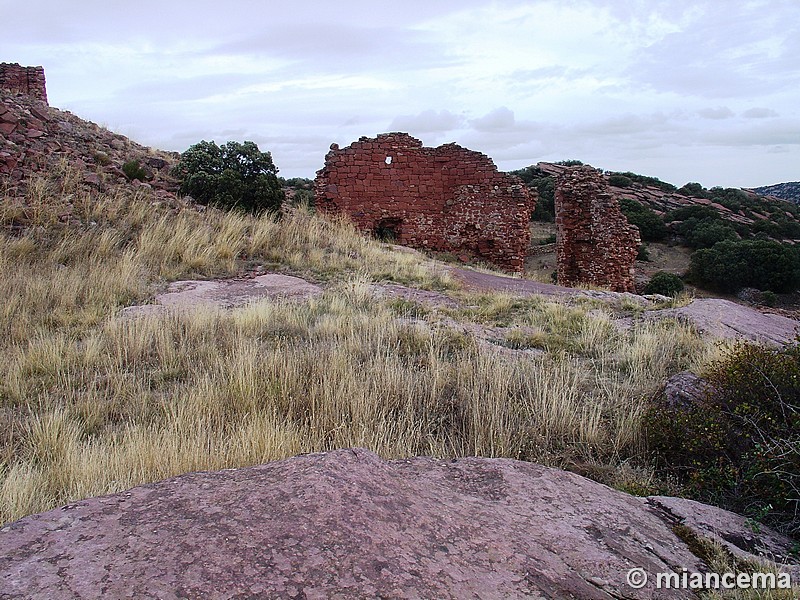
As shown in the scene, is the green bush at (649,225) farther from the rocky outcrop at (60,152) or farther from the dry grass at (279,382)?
the dry grass at (279,382)

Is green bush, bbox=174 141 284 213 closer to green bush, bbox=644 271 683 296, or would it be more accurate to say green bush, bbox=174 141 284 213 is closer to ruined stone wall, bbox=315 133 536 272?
ruined stone wall, bbox=315 133 536 272

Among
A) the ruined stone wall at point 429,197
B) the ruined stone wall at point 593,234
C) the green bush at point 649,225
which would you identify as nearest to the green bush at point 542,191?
the green bush at point 649,225

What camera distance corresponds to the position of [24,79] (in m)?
19.2

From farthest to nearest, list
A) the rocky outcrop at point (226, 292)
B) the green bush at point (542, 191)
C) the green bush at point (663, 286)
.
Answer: the green bush at point (542, 191) < the green bush at point (663, 286) < the rocky outcrop at point (226, 292)

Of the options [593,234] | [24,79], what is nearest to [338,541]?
[593,234]

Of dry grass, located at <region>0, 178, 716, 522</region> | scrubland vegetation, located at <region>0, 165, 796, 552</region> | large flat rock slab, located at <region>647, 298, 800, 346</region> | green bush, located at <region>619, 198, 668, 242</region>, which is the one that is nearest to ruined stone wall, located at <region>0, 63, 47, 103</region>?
scrubland vegetation, located at <region>0, 165, 796, 552</region>

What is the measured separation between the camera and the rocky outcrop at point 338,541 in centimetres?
176

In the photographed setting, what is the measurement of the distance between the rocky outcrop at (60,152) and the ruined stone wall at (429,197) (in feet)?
15.3

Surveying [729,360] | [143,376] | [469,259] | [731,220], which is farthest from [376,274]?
[731,220]

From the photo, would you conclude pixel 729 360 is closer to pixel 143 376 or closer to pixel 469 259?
pixel 143 376

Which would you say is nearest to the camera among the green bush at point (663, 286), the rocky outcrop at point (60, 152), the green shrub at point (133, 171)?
the rocky outcrop at point (60, 152)

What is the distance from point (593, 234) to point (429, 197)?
4.68 meters

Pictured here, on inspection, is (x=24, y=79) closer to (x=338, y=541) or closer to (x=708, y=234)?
(x=338, y=541)

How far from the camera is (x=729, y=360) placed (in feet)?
14.5
